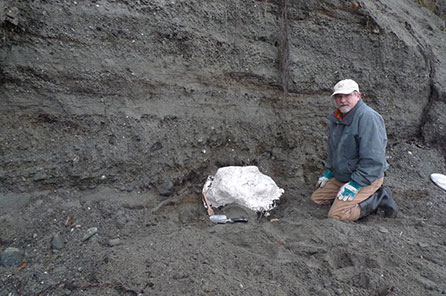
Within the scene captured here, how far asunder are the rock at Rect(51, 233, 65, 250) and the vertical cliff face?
2.20ft

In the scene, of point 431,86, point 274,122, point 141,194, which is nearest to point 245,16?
point 274,122

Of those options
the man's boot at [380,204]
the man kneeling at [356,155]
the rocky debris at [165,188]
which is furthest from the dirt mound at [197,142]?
the man kneeling at [356,155]

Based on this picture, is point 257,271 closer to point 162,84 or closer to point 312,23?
point 162,84

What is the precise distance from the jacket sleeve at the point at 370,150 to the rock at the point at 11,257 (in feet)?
10.8

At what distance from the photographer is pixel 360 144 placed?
3.15 metres

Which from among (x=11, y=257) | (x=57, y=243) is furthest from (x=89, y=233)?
(x=11, y=257)

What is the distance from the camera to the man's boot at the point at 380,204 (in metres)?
3.39

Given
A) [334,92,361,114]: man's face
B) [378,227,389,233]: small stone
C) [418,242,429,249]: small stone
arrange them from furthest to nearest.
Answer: [334,92,361,114]: man's face
[378,227,389,233]: small stone
[418,242,429,249]: small stone

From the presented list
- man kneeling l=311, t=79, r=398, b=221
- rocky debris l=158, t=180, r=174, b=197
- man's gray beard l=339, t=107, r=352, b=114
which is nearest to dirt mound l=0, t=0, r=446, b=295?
rocky debris l=158, t=180, r=174, b=197

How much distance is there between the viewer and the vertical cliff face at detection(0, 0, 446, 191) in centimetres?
294

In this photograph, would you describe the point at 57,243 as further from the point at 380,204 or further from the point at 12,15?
the point at 380,204

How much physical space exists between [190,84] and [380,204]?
9.16ft

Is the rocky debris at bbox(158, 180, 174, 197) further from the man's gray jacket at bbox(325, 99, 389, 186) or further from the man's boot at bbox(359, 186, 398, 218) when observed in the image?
the man's boot at bbox(359, 186, 398, 218)

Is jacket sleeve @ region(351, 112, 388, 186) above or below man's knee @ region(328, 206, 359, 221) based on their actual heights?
above
